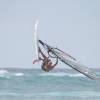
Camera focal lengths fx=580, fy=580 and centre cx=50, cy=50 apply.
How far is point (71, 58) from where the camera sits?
64.6ft

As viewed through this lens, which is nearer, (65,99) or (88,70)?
(88,70)

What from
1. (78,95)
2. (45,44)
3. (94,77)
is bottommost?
(78,95)

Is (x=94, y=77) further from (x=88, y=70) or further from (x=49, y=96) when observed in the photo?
(x=49, y=96)

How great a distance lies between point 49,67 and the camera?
64.8 ft

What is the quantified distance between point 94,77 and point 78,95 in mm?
20218

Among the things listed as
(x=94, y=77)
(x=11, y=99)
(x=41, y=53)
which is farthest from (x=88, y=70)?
(x=11, y=99)

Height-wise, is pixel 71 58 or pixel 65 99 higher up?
pixel 71 58

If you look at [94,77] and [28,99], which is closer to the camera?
[94,77]

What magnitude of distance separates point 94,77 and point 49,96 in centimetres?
1919

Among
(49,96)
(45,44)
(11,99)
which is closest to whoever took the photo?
(45,44)

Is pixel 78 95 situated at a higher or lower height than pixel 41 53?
lower

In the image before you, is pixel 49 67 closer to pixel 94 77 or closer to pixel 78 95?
pixel 94 77

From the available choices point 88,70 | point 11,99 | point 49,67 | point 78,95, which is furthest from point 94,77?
point 78,95

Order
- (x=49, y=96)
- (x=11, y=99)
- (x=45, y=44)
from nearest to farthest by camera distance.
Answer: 1. (x=45, y=44)
2. (x=11, y=99)
3. (x=49, y=96)
